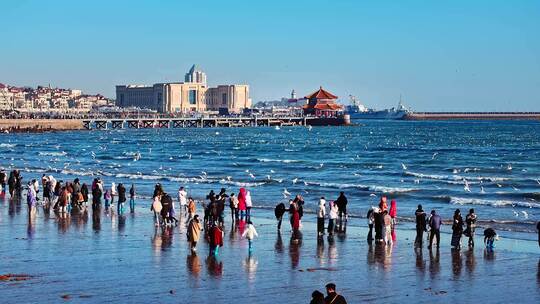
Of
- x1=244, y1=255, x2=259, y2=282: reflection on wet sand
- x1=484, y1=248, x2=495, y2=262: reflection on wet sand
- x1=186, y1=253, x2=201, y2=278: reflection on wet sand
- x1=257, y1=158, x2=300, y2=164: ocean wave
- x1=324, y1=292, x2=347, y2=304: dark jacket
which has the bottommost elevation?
x1=257, y1=158, x2=300, y2=164: ocean wave

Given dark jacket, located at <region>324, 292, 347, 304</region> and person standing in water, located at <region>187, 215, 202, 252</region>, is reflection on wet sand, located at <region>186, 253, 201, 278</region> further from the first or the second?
dark jacket, located at <region>324, 292, 347, 304</region>

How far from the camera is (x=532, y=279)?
1867 cm

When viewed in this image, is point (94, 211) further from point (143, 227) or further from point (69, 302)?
point (69, 302)

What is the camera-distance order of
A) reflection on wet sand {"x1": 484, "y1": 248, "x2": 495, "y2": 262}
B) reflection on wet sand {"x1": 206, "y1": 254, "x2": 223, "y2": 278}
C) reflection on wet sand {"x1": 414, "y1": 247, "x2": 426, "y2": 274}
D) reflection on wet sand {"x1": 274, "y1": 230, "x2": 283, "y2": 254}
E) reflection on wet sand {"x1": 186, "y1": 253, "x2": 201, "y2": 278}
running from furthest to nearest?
reflection on wet sand {"x1": 274, "y1": 230, "x2": 283, "y2": 254}
reflection on wet sand {"x1": 484, "y1": 248, "x2": 495, "y2": 262}
reflection on wet sand {"x1": 414, "y1": 247, "x2": 426, "y2": 274}
reflection on wet sand {"x1": 206, "y1": 254, "x2": 223, "y2": 278}
reflection on wet sand {"x1": 186, "y1": 253, "x2": 201, "y2": 278}

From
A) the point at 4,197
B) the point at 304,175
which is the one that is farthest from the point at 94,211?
the point at 304,175

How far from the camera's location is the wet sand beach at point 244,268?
16594 millimetres

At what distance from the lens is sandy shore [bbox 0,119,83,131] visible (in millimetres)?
158375

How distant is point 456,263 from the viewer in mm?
20547

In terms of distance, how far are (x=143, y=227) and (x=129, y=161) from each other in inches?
1845

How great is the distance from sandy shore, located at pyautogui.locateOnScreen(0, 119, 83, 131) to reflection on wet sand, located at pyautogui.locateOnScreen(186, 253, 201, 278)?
139 metres

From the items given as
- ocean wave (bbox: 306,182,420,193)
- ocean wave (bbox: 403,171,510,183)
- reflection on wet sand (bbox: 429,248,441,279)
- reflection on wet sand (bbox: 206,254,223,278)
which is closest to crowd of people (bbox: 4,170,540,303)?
reflection on wet sand (bbox: 206,254,223,278)

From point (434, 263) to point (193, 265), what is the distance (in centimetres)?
518

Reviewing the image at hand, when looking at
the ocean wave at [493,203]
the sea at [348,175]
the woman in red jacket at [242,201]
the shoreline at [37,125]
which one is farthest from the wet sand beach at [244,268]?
the shoreline at [37,125]

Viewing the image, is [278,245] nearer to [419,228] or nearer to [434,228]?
[419,228]
